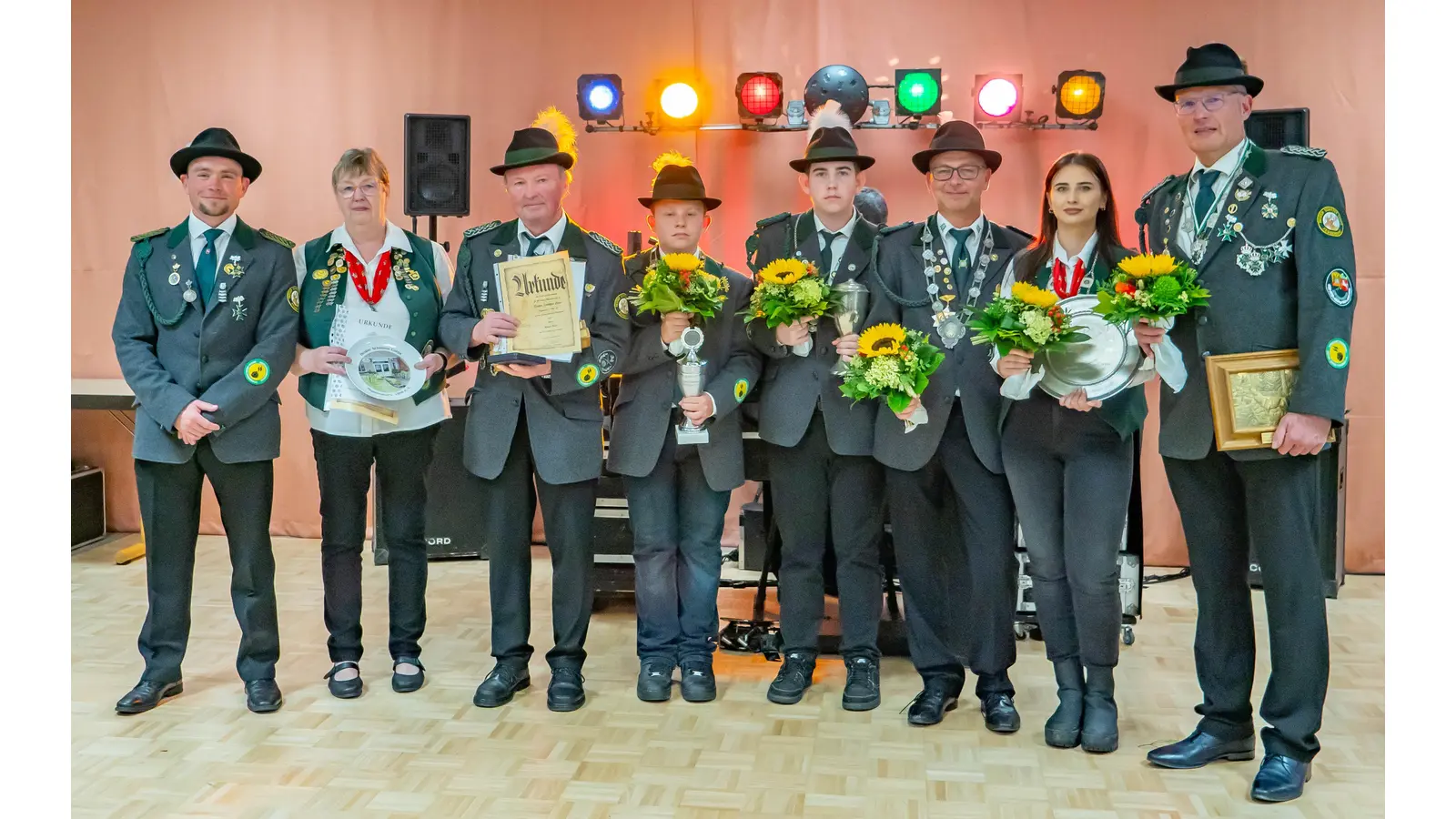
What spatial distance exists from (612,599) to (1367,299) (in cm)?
415

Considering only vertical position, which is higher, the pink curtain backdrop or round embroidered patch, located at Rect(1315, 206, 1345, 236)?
the pink curtain backdrop

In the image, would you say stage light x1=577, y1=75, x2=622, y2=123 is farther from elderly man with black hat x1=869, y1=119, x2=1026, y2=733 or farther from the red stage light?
elderly man with black hat x1=869, y1=119, x2=1026, y2=733

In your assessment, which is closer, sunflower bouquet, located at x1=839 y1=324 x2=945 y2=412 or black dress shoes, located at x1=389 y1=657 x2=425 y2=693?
A: sunflower bouquet, located at x1=839 y1=324 x2=945 y2=412

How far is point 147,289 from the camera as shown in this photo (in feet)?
12.5

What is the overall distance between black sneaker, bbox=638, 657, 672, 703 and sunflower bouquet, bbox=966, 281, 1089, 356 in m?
1.63

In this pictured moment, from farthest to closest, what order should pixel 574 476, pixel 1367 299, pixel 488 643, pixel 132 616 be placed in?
1. pixel 1367 299
2. pixel 132 616
3. pixel 488 643
4. pixel 574 476

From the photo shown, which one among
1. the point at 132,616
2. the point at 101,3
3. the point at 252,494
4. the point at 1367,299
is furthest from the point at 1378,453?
the point at 101,3

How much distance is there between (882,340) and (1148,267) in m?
0.78

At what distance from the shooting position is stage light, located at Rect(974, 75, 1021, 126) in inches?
246

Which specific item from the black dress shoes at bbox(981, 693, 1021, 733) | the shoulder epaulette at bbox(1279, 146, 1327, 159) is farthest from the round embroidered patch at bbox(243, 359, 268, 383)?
the shoulder epaulette at bbox(1279, 146, 1327, 159)

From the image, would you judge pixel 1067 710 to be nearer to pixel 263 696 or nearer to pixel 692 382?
pixel 692 382

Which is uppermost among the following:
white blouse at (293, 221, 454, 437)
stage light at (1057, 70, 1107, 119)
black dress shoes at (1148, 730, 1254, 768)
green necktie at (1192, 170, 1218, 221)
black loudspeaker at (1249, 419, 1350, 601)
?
stage light at (1057, 70, 1107, 119)

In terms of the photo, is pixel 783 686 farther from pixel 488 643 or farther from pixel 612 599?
pixel 612 599

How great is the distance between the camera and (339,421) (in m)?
3.93
